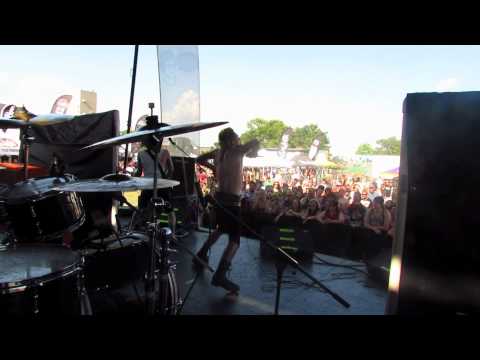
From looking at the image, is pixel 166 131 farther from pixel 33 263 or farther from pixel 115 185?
pixel 33 263

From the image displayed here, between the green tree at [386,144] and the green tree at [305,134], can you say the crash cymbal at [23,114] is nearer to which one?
the green tree at [305,134]

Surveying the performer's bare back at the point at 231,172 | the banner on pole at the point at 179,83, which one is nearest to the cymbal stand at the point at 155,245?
the performer's bare back at the point at 231,172

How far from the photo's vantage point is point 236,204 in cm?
347

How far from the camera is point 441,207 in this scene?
1.98m

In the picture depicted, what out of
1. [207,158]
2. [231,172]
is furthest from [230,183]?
[207,158]

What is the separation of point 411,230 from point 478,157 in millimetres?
569

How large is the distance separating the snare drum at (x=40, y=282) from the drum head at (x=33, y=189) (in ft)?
1.43

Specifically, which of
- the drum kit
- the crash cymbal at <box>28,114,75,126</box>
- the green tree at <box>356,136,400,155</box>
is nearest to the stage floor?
the drum kit

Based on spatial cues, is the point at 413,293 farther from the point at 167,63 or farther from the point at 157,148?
the point at 167,63

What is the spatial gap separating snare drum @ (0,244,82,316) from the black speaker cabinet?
2002mm

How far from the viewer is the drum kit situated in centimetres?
184

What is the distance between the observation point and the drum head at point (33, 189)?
2.47 meters

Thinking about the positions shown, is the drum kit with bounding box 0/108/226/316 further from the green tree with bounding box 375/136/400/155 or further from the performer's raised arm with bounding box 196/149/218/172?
the green tree with bounding box 375/136/400/155

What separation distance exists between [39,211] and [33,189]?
20cm
